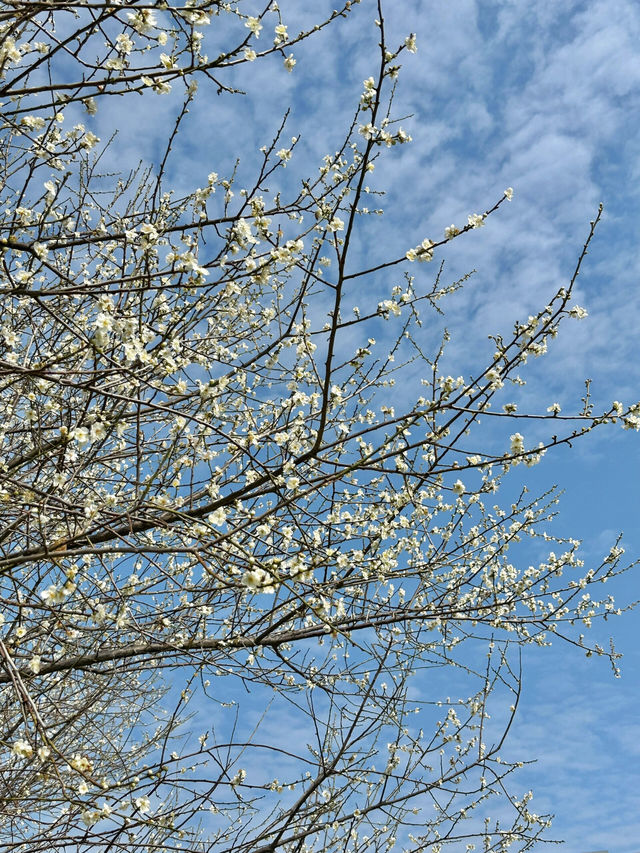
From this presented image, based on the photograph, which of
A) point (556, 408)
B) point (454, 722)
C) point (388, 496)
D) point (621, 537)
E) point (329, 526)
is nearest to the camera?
point (556, 408)

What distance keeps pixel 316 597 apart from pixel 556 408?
1.63 meters

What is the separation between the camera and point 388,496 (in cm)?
447

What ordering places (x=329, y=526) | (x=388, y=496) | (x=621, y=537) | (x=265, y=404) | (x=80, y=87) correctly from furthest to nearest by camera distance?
(x=621, y=537), (x=265, y=404), (x=388, y=496), (x=329, y=526), (x=80, y=87)

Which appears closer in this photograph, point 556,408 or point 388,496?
point 556,408

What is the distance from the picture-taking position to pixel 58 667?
4.29 m

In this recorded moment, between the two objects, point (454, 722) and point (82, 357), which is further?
point (454, 722)

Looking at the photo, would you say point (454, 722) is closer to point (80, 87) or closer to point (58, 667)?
point (58, 667)

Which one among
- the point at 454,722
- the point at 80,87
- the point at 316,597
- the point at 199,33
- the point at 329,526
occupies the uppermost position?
the point at 199,33

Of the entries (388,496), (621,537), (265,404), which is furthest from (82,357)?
(621,537)

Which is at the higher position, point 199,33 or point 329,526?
point 199,33

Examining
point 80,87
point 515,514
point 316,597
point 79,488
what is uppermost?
point 80,87

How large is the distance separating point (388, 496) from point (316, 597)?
3.00 feet

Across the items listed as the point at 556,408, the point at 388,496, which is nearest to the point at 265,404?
the point at 388,496

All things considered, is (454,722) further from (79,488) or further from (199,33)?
(199,33)
